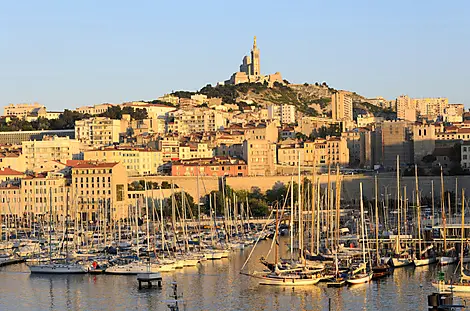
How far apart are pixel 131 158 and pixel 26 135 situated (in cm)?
1989

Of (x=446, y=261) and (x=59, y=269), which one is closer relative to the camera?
(x=446, y=261)

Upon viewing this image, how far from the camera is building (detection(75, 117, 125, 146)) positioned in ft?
256

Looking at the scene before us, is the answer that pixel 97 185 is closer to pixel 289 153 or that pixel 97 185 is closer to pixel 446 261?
pixel 289 153

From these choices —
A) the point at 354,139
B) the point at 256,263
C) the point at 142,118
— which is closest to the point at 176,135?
the point at 142,118

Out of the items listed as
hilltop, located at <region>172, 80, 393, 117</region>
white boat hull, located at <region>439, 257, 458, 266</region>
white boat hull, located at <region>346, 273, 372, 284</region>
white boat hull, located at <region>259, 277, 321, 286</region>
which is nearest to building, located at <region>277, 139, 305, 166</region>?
hilltop, located at <region>172, 80, 393, 117</region>

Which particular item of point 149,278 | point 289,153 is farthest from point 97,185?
point 149,278

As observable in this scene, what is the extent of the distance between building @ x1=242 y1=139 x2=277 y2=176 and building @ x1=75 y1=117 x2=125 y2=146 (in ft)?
55.2

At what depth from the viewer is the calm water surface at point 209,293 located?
89.5ft

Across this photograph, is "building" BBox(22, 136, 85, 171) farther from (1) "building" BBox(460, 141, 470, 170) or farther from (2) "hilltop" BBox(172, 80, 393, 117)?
(2) "hilltop" BBox(172, 80, 393, 117)

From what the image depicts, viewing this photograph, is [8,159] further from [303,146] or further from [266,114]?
[266,114]

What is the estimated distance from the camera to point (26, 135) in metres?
82.6

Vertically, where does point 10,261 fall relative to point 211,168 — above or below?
below

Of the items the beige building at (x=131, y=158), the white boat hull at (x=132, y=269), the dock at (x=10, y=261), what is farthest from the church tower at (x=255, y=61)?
the white boat hull at (x=132, y=269)

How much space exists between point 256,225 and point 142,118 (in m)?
38.2
